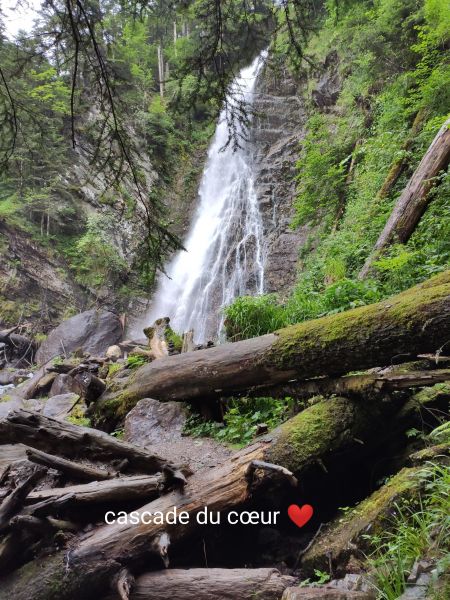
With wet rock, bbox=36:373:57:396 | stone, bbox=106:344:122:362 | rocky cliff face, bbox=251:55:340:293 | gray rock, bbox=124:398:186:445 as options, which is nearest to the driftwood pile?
gray rock, bbox=124:398:186:445

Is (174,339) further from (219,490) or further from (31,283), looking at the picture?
(31,283)

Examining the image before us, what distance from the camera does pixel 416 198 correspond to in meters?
6.87

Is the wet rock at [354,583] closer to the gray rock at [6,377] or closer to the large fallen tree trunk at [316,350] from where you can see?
the large fallen tree trunk at [316,350]

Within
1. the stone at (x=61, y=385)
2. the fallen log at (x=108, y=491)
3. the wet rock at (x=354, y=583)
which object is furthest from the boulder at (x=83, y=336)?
the wet rock at (x=354, y=583)

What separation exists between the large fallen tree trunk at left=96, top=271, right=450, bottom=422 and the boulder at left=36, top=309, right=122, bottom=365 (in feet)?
35.4

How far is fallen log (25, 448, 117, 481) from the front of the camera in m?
3.00

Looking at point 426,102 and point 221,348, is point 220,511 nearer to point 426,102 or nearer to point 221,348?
point 221,348


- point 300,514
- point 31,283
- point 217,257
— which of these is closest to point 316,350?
point 300,514

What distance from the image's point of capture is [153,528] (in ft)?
8.77

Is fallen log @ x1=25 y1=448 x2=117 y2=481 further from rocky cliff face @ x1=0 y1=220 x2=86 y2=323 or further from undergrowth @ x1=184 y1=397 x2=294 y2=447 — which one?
rocky cliff face @ x1=0 y1=220 x2=86 y2=323

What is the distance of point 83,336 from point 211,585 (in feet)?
47.0

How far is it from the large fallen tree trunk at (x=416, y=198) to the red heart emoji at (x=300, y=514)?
4.67m

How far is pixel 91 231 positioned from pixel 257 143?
9.34 m

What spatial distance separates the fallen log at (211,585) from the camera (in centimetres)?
228
